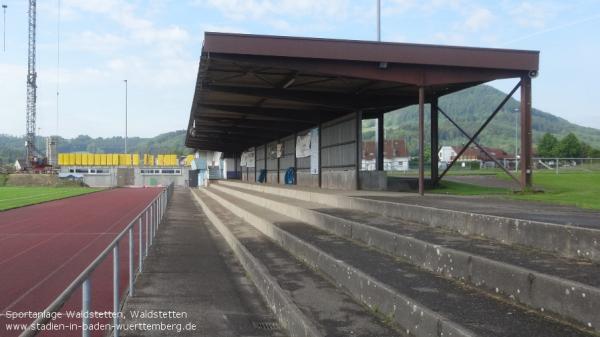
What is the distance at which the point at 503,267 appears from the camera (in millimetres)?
4664

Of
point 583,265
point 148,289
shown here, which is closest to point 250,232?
point 148,289

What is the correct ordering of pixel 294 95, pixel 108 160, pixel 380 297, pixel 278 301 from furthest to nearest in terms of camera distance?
pixel 108 160
pixel 294 95
pixel 278 301
pixel 380 297

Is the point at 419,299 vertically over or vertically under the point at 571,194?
under

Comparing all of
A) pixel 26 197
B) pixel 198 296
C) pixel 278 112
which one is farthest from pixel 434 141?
pixel 26 197

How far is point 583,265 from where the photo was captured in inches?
188

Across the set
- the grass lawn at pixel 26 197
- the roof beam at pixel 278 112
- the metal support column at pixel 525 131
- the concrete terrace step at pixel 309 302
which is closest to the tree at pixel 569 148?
the grass lawn at pixel 26 197

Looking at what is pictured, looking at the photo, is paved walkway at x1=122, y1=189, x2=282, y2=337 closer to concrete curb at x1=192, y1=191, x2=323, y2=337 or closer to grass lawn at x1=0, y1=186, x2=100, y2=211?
concrete curb at x1=192, y1=191, x2=323, y2=337

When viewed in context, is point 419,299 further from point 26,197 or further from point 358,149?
point 26,197

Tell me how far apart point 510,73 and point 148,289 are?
12.4 meters

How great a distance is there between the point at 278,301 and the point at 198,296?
5.14 ft

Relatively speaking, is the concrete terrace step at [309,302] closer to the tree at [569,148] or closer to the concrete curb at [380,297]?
the concrete curb at [380,297]

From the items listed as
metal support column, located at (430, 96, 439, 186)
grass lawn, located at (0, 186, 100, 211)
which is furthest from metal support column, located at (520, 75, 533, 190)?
grass lawn, located at (0, 186, 100, 211)

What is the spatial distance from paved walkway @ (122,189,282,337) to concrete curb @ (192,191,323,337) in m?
0.13

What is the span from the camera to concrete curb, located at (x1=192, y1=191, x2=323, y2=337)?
15.4ft
